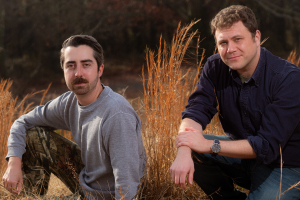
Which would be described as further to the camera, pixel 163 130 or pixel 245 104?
pixel 163 130

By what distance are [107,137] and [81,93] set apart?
0.29 metres

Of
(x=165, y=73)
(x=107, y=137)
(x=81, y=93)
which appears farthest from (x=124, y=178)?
(x=165, y=73)

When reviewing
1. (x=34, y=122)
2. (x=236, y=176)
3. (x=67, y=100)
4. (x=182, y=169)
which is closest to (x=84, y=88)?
(x=67, y=100)

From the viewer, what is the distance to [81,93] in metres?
1.50

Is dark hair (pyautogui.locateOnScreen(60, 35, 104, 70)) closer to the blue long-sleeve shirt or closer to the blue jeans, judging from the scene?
the blue long-sleeve shirt

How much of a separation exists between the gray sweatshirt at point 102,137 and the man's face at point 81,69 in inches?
3.4

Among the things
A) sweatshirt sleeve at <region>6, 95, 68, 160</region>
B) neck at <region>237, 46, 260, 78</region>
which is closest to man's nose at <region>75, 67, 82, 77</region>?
sweatshirt sleeve at <region>6, 95, 68, 160</region>

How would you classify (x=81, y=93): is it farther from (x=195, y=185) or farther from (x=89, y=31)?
(x=89, y=31)

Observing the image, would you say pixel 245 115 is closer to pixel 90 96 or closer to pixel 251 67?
pixel 251 67

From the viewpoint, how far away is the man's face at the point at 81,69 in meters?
1.50

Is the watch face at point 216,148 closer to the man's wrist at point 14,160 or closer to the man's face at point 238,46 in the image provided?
the man's face at point 238,46

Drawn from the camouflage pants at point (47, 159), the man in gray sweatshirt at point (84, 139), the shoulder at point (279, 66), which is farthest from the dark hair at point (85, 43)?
the shoulder at point (279, 66)

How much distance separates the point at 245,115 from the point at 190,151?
0.37 metres

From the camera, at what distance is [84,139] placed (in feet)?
5.11
